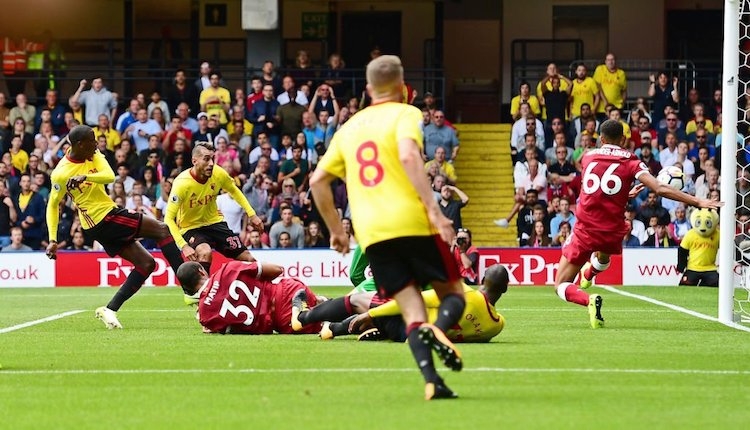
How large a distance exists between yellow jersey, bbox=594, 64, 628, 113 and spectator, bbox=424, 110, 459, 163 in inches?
127

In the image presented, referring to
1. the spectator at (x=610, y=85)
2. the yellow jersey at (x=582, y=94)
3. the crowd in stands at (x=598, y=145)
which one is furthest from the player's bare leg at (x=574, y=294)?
the spectator at (x=610, y=85)

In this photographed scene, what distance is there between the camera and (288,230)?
84.5 ft

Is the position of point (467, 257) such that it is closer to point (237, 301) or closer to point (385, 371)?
point (237, 301)

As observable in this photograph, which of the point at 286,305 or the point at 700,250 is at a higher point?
the point at 286,305

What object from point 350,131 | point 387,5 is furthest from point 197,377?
point 387,5

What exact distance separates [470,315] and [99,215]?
505 cm

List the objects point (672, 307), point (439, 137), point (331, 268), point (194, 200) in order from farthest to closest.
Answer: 1. point (439, 137)
2. point (331, 268)
3. point (672, 307)
4. point (194, 200)

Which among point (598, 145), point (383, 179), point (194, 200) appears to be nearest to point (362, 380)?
point (383, 179)

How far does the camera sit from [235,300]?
43.9 feet

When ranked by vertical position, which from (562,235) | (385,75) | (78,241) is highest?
(385,75)

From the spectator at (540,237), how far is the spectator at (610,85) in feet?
13.3

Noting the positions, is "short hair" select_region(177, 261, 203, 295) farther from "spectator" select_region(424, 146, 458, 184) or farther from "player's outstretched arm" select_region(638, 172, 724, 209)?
"spectator" select_region(424, 146, 458, 184)

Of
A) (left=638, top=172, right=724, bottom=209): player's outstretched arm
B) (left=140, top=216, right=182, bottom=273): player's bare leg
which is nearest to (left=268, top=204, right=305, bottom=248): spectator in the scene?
(left=140, top=216, right=182, bottom=273): player's bare leg

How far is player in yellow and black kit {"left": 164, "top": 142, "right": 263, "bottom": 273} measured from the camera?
53.5 ft
